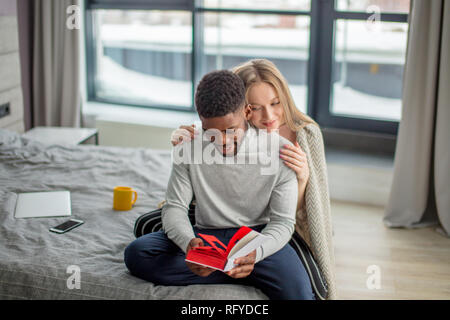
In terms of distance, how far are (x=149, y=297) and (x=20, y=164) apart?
139cm

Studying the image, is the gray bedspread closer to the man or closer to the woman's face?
the man

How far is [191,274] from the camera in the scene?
1582 mm

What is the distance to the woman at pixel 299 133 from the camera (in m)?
1.80

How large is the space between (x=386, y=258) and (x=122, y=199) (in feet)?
4.50

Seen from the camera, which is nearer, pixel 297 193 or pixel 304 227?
pixel 297 193

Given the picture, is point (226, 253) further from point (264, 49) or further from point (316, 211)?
point (264, 49)

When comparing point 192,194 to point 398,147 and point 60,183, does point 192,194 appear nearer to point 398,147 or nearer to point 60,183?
point 60,183

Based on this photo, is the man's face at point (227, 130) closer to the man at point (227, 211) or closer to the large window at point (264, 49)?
the man at point (227, 211)

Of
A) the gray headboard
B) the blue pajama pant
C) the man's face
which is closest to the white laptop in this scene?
the blue pajama pant

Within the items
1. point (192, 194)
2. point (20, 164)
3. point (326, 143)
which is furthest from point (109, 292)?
point (326, 143)

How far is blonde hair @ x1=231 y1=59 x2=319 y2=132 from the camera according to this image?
1.88 meters

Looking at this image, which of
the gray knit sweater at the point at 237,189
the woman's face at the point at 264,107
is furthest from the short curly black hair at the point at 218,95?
the woman's face at the point at 264,107

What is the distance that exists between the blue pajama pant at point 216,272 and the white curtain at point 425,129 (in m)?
1.63

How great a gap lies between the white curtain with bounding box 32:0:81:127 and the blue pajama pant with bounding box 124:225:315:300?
2.42 m
